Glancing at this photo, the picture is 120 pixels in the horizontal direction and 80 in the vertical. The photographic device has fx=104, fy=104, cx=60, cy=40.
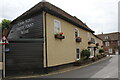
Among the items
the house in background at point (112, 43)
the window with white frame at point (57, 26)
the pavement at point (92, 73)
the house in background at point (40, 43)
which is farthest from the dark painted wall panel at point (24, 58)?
the house in background at point (112, 43)

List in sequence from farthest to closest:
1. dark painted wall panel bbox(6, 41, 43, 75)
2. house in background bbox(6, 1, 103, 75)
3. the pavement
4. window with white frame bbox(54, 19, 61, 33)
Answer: window with white frame bbox(54, 19, 61, 33) < house in background bbox(6, 1, 103, 75) < dark painted wall panel bbox(6, 41, 43, 75) < the pavement

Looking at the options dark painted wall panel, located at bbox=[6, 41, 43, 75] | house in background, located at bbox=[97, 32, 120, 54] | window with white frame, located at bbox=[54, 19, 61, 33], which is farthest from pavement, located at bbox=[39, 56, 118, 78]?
house in background, located at bbox=[97, 32, 120, 54]

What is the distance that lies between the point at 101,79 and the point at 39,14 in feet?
24.7

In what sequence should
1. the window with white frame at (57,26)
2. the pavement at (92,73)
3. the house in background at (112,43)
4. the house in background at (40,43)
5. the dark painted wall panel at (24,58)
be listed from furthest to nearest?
the house in background at (112,43), the window with white frame at (57,26), the house in background at (40,43), the dark painted wall panel at (24,58), the pavement at (92,73)

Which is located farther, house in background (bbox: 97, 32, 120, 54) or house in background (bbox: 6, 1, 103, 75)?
house in background (bbox: 97, 32, 120, 54)

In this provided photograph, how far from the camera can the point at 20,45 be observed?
28.2 ft

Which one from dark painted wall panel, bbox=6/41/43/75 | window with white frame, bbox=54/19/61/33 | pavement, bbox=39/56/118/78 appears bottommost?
pavement, bbox=39/56/118/78

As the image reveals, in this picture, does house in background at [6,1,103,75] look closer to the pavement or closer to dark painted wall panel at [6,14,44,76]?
dark painted wall panel at [6,14,44,76]

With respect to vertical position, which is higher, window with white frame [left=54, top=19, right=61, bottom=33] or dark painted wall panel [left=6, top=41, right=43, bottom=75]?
window with white frame [left=54, top=19, right=61, bottom=33]

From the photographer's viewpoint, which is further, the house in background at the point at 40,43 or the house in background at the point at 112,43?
the house in background at the point at 112,43

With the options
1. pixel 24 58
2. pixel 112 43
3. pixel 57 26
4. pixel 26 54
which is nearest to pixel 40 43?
pixel 26 54

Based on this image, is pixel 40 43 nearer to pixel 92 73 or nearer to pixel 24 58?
pixel 24 58

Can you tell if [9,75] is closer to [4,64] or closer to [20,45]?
[4,64]

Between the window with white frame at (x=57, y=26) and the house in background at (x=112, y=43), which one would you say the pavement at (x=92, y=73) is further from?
the house in background at (x=112, y=43)
